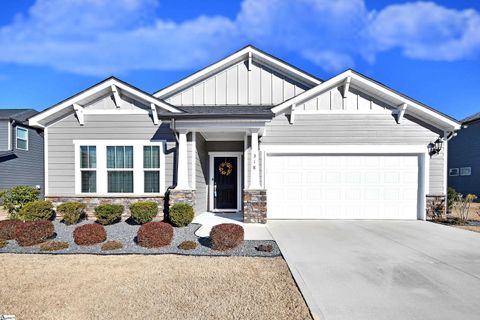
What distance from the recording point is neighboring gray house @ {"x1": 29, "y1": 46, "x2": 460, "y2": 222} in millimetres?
9883

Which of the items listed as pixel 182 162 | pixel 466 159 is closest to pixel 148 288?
pixel 182 162

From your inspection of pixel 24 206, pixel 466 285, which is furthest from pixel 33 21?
pixel 466 285

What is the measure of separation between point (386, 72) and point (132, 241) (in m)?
16.7

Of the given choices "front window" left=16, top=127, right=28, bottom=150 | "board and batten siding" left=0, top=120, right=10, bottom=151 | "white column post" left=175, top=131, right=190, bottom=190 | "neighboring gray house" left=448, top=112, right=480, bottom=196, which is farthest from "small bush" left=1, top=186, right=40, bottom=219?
"neighboring gray house" left=448, top=112, right=480, bottom=196

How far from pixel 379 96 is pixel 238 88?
5.19 m

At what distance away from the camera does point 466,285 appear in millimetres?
4141

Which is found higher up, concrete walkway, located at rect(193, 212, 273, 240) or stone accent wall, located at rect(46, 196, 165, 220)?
stone accent wall, located at rect(46, 196, 165, 220)

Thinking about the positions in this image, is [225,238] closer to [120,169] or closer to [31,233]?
[31,233]

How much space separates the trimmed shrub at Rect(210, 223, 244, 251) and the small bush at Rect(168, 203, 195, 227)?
7.49ft

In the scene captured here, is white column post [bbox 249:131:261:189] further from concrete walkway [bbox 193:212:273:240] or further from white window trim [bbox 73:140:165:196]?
white window trim [bbox 73:140:165:196]

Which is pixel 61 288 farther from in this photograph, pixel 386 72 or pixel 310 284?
pixel 386 72

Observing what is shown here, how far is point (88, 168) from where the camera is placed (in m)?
9.97

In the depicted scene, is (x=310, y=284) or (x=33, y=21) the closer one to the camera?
(x=310, y=284)

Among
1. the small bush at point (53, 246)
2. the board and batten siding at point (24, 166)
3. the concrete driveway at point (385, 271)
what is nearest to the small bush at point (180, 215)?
the concrete driveway at point (385, 271)
